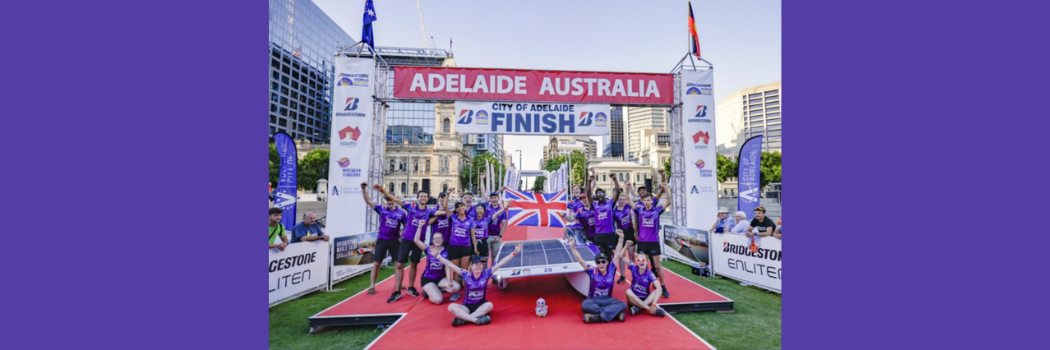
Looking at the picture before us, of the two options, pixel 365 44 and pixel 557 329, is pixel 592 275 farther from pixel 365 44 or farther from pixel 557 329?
pixel 365 44

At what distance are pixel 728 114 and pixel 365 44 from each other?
54.2 m

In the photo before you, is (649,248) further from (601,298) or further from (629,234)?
(601,298)

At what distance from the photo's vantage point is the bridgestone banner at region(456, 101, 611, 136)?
854cm

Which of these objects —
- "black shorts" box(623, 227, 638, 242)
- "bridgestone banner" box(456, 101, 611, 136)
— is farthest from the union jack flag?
"black shorts" box(623, 227, 638, 242)

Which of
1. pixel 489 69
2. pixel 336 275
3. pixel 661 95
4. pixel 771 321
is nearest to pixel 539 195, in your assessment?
pixel 489 69

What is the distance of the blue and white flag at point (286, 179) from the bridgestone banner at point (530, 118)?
11.3 feet

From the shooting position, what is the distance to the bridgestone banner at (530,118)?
854 cm

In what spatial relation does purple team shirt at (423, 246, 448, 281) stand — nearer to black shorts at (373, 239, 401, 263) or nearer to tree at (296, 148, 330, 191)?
black shorts at (373, 239, 401, 263)

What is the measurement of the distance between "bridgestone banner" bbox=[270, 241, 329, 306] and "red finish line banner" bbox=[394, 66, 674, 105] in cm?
397

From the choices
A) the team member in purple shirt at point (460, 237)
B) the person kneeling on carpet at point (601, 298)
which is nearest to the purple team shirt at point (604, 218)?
the person kneeling on carpet at point (601, 298)

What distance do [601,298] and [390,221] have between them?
3651mm

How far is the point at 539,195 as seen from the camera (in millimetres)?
9117

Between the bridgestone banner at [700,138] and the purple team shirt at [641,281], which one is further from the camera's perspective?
the bridgestone banner at [700,138]

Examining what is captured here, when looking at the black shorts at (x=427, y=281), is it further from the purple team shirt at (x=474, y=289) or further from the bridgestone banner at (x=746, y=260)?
the bridgestone banner at (x=746, y=260)
